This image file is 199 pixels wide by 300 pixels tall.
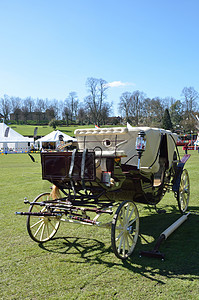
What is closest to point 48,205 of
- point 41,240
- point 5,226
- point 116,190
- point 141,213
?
point 41,240

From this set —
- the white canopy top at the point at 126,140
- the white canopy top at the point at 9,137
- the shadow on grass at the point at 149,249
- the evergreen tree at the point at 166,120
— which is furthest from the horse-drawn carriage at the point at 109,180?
the evergreen tree at the point at 166,120

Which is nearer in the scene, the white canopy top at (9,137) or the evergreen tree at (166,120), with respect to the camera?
the white canopy top at (9,137)

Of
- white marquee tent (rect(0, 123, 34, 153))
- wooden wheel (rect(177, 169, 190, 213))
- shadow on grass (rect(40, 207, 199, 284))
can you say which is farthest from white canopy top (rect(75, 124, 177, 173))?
white marquee tent (rect(0, 123, 34, 153))

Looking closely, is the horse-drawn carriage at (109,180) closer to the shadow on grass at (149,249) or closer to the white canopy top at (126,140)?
the white canopy top at (126,140)

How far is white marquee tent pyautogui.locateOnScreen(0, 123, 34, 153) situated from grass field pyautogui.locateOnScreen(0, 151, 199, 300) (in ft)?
121

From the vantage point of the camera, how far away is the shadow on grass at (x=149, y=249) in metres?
3.99

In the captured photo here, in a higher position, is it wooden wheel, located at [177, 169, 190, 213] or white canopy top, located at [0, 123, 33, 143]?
white canopy top, located at [0, 123, 33, 143]

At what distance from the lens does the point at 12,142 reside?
134ft

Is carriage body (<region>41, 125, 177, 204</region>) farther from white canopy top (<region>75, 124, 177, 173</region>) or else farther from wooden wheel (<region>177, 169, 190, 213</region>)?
wooden wheel (<region>177, 169, 190, 213</region>)

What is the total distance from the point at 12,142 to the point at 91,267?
3890 cm

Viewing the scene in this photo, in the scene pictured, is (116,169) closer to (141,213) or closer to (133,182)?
(133,182)

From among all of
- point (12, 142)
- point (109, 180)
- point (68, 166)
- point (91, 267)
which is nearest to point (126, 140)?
point (109, 180)

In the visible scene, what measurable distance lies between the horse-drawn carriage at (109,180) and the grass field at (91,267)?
288 millimetres

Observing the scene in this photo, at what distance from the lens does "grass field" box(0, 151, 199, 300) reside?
3.47 meters
